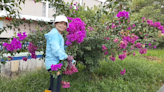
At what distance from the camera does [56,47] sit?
1.64 metres

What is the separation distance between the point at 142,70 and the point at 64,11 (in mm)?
2632

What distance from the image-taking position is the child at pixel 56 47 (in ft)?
5.38

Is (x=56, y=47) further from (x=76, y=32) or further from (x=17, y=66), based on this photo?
(x=17, y=66)

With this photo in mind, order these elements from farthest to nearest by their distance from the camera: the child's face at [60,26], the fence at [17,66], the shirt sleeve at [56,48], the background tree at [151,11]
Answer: the background tree at [151,11]
the fence at [17,66]
the child's face at [60,26]
the shirt sleeve at [56,48]

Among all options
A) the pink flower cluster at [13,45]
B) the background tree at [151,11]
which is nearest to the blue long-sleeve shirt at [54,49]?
the pink flower cluster at [13,45]

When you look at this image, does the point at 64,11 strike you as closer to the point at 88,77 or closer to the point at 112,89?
the point at 88,77

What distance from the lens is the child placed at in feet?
5.38

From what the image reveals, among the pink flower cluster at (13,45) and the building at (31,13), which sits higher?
the building at (31,13)

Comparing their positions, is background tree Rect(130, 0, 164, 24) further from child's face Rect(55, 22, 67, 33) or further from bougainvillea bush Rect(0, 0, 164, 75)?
child's face Rect(55, 22, 67, 33)

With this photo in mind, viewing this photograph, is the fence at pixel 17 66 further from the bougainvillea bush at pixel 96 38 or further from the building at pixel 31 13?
the building at pixel 31 13

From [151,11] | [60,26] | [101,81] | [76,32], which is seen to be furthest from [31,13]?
[76,32]

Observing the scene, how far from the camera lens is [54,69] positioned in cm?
156

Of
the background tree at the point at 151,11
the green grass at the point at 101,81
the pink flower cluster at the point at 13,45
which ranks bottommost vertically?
the green grass at the point at 101,81

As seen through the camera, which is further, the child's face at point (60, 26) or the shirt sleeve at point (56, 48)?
the child's face at point (60, 26)
